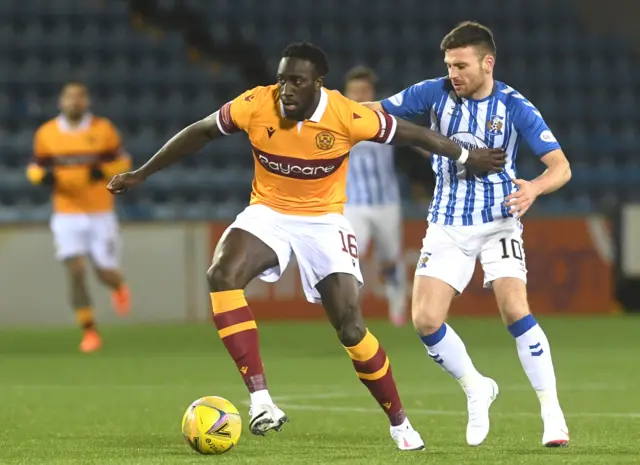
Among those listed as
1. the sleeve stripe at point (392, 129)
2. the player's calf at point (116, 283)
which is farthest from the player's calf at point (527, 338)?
the player's calf at point (116, 283)

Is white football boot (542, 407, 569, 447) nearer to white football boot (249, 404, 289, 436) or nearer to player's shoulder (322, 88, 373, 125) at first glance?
white football boot (249, 404, 289, 436)

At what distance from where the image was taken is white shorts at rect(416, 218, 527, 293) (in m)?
6.58

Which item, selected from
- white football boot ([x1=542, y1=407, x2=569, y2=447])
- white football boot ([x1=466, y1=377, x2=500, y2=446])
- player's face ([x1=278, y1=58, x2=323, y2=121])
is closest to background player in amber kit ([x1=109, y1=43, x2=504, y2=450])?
player's face ([x1=278, y1=58, x2=323, y2=121])

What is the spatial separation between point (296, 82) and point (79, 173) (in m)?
6.95

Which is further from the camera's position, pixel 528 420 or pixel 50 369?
pixel 50 369

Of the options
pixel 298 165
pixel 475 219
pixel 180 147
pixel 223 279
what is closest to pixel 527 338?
pixel 475 219

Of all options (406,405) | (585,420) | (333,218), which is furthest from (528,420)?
(333,218)

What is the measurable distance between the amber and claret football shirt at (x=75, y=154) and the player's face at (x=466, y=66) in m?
6.69

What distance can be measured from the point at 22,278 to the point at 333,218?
→ 29.7ft

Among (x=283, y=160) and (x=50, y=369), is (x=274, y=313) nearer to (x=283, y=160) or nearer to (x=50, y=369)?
(x=50, y=369)

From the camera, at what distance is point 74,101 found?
12609mm

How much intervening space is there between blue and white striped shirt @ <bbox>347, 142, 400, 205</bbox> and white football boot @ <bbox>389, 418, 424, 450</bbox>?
6.64 metres

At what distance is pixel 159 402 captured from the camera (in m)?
8.37

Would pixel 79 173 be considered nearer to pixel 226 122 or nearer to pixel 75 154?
pixel 75 154
